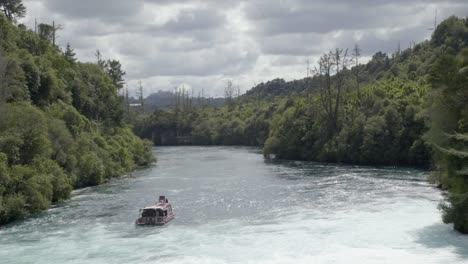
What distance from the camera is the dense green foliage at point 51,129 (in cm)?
5897

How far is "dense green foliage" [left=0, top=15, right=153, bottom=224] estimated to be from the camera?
58969 millimetres

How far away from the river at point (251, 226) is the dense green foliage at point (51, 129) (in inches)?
115

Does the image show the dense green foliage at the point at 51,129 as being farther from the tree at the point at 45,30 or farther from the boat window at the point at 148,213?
the boat window at the point at 148,213

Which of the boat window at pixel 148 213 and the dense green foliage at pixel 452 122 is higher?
the dense green foliage at pixel 452 122

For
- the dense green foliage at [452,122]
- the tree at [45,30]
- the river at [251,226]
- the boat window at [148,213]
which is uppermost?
the tree at [45,30]

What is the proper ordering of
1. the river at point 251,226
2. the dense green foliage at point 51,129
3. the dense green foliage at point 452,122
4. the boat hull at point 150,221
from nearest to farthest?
the river at point 251,226
the dense green foliage at point 452,122
the boat hull at point 150,221
the dense green foliage at point 51,129

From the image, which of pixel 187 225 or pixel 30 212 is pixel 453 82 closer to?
pixel 187 225

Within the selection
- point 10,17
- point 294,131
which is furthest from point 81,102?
point 294,131

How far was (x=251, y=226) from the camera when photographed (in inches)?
2020

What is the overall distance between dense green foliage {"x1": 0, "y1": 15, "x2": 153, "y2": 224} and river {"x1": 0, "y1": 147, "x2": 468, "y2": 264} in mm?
2916

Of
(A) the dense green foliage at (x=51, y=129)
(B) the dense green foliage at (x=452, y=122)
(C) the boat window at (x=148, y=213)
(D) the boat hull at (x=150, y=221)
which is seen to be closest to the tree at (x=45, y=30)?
(A) the dense green foliage at (x=51, y=129)

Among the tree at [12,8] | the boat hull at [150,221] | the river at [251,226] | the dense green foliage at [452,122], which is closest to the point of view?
the river at [251,226]

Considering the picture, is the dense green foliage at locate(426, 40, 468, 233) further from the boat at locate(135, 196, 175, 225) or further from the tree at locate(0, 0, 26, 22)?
the tree at locate(0, 0, 26, 22)

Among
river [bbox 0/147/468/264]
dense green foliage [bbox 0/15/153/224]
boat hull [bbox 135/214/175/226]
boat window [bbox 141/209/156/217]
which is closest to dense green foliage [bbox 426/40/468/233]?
river [bbox 0/147/468/264]
